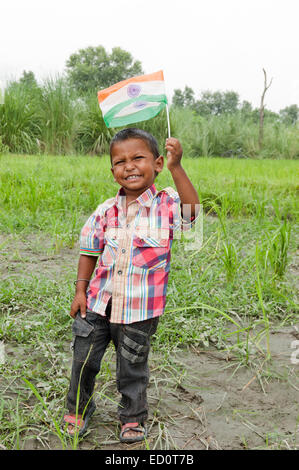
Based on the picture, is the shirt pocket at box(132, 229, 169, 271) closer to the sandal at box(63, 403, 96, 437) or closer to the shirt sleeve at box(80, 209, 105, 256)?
the shirt sleeve at box(80, 209, 105, 256)

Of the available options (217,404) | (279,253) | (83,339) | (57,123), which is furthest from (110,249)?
(57,123)

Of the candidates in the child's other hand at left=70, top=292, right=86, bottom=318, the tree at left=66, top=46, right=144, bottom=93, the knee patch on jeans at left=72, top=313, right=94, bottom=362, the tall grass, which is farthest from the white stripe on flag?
the tree at left=66, top=46, right=144, bottom=93

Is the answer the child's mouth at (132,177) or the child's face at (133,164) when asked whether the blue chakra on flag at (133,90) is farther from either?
the child's mouth at (132,177)

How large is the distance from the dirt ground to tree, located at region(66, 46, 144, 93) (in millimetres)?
39587

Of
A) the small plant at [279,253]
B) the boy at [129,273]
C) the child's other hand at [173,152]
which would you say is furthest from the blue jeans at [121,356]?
the small plant at [279,253]

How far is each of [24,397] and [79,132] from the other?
324 inches

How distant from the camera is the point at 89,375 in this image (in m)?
1.68

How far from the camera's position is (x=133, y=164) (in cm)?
159

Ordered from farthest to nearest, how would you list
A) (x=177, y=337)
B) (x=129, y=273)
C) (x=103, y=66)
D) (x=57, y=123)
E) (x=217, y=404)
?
(x=103, y=66), (x=57, y=123), (x=177, y=337), (x=217, y=404), (x=129, y=273)

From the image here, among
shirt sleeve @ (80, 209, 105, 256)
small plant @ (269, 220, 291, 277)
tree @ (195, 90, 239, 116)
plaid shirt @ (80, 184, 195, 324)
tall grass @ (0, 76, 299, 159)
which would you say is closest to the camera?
plaid shirt @ (80, 184, 195, 324)

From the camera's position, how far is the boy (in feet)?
5.14

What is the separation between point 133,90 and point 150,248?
0.61m

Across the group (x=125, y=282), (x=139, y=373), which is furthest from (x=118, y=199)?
(x=139, y=373)

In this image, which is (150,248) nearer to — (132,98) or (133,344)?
(133,344)
